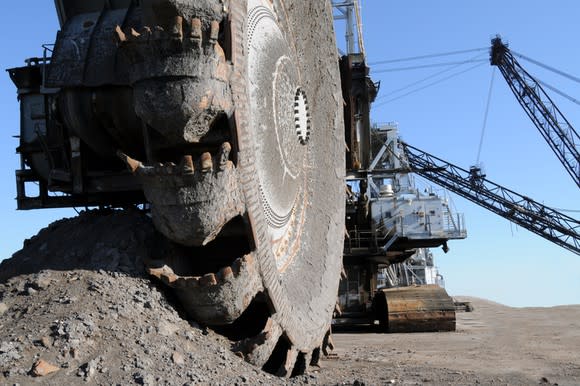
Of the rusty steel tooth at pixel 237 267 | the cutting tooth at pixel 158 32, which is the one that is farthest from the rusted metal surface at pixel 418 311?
the cutting tooth at pixel 158 32

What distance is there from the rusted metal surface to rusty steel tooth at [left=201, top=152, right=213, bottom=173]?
11.5 metres

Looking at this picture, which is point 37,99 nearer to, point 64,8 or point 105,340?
point 64,8

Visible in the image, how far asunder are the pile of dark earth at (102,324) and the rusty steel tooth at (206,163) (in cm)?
85

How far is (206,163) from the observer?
4.07 meters

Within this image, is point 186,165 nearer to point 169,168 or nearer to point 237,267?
point 169,168

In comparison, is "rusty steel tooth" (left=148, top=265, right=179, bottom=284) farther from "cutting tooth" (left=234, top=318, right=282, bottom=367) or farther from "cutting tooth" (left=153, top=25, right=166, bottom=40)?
"cutting tooth" (left=153, top=25, right=166, bottom=40)

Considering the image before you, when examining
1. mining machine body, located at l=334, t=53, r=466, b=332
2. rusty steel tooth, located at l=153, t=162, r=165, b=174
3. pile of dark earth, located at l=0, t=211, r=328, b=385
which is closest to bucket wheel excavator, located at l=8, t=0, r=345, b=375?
rusty steel tooth, located at l=153, t=162, r=165, b=174

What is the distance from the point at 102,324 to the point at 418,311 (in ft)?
39.2

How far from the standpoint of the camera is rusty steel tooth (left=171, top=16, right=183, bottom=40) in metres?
4.04

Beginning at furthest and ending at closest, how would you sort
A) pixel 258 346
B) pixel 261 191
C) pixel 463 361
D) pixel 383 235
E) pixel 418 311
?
1. pixel 383 235
2. pixel 418 311
3. pixel 463 361
4. pixel 261 191
5. pixel 258 346

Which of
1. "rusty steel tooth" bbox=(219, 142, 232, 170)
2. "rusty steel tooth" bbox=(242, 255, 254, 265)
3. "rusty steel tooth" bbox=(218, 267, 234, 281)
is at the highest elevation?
"rusty steel tooth" bbox=(219, 142, 232, 170)

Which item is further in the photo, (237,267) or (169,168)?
(237,267)

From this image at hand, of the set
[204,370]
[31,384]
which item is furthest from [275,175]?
[31,384]

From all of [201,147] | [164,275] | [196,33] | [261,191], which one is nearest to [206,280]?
[164,275]
